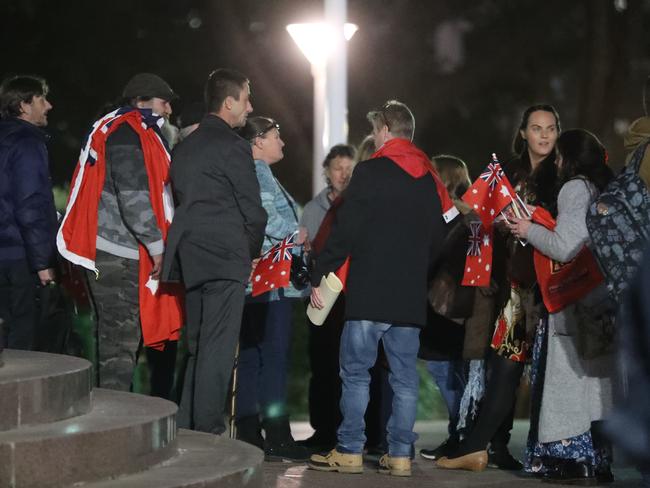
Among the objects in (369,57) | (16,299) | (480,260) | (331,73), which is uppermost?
(369,57)

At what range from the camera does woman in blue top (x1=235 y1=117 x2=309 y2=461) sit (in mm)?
9789

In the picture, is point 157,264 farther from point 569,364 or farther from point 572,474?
point 572,474

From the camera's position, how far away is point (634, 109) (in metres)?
29.8

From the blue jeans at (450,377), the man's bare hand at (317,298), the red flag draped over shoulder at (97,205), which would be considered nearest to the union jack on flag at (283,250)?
the man's bare hand at (317,298)

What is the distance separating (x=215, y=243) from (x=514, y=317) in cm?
183

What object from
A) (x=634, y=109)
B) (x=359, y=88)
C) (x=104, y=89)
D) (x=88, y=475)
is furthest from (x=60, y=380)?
(x=634, y=109)

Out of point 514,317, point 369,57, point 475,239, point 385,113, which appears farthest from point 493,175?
point 369,57

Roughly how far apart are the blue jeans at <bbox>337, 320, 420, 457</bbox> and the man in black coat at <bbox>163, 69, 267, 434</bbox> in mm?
680

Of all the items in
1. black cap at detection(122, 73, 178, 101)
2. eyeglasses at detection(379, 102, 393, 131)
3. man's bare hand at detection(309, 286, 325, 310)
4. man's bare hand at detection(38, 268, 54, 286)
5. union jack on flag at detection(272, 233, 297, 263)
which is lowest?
man's bare hand at detection(309, 286, 325, 310)

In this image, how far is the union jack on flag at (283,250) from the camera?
382 inches

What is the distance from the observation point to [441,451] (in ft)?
32.7

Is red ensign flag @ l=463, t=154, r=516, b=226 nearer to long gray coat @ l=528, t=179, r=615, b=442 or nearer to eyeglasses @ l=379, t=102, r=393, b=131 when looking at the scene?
long gray coat @ l=528, t=179, r=615, b=442

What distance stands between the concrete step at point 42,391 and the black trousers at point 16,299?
1935mm

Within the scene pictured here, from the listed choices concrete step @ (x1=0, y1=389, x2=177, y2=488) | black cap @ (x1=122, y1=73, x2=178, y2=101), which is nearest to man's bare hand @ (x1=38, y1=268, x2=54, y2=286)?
black cap @ (x1=122, y1=73, x2=178, y2=101)
